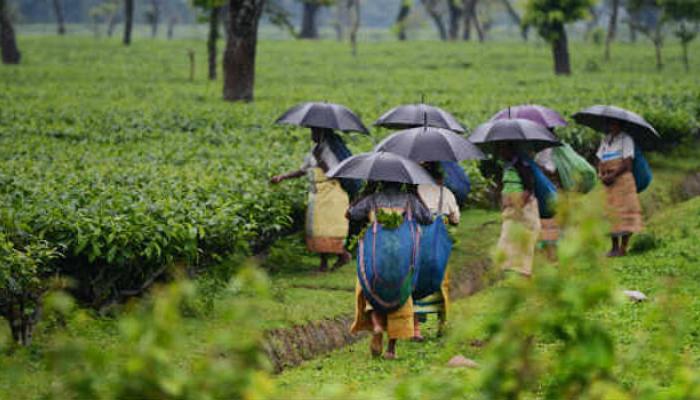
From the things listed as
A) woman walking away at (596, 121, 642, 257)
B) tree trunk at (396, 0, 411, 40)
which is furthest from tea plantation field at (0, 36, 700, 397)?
tree trunk at (396, 0, 411, 40)

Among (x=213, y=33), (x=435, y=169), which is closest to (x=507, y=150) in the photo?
(x=435, y=169)

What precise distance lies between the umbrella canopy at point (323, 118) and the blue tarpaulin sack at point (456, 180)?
3.60 feet

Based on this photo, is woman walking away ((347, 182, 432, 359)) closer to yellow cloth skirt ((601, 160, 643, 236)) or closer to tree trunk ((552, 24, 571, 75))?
yellow cloth skirt ((601, 160, 643, 236))

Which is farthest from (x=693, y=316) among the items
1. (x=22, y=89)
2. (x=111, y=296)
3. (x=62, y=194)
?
(x=22, y=89)

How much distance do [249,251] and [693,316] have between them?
11.3 feet

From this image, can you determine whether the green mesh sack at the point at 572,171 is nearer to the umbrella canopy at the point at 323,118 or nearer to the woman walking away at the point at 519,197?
the woman walking away at the point at 519,197

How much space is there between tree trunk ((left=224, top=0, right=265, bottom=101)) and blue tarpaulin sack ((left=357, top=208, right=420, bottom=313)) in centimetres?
1248

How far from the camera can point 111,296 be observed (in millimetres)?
7562

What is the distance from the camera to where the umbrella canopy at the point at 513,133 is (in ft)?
27.8

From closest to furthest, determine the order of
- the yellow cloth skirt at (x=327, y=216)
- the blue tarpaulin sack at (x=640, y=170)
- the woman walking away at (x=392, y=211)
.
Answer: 1. the woman walking away at (x=392, y=211)
2. the yellow cloth skirt at (x=327, y=216)
3. the blue tarpaulin sack at (x=640, y=170)

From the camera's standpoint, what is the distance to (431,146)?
7.93 metres

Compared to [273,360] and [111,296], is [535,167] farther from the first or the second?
[111,296]

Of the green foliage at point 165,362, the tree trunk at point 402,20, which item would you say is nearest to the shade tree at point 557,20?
the tree trunk at point 402,20

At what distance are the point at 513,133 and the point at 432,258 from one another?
1.74m
